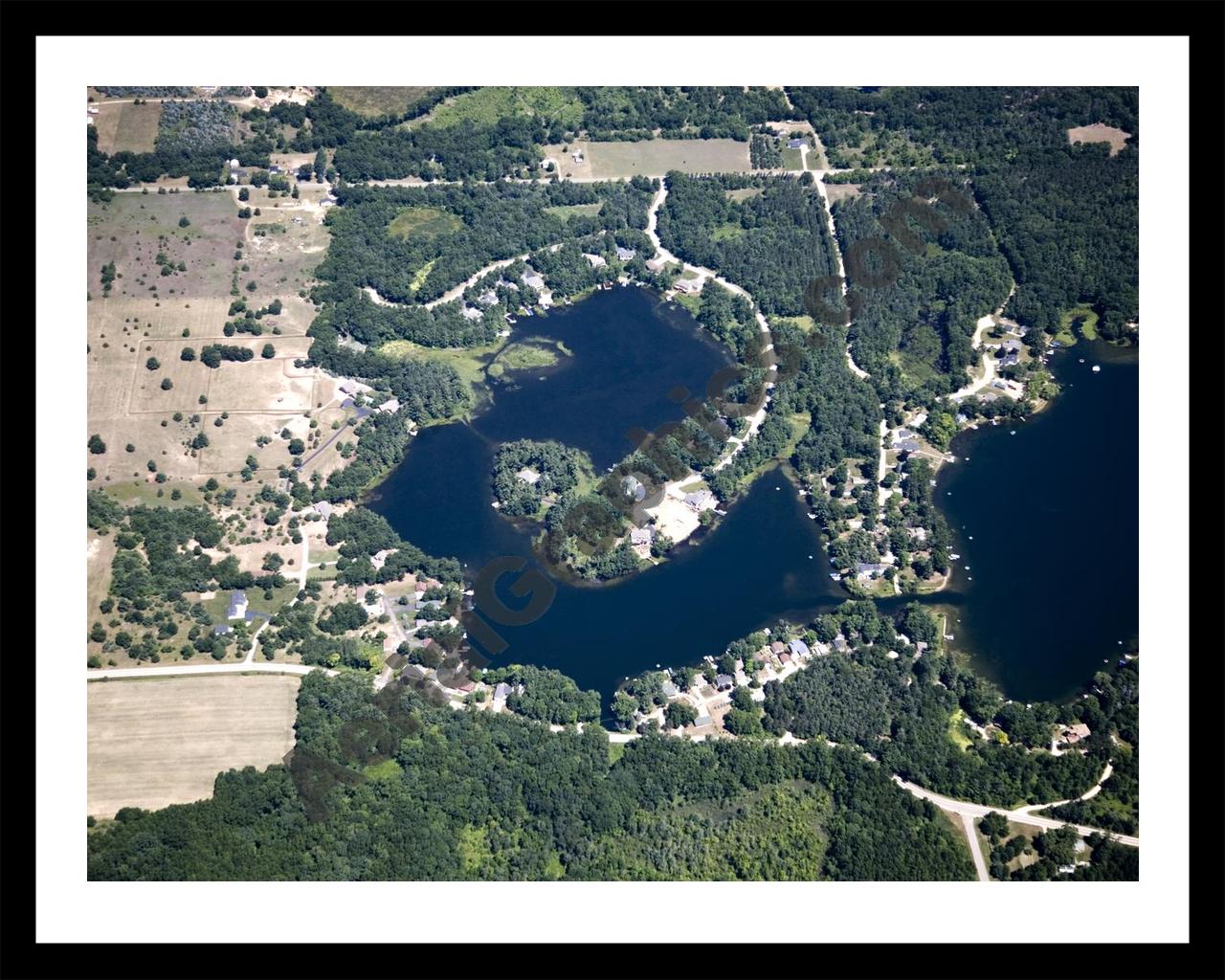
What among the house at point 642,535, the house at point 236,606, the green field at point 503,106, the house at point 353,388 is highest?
the green field at point 503,106

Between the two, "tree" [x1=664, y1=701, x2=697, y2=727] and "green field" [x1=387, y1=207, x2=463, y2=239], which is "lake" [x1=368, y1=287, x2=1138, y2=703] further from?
"green field" [x1=387, y1=207, x2=463, y2=239]

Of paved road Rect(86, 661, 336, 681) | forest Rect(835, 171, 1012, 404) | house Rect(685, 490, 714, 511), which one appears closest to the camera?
paved road Rect(86, 661, 336, 681)

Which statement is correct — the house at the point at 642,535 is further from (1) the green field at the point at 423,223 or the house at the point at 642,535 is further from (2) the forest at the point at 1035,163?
(2) the forest at the point at 1035,163

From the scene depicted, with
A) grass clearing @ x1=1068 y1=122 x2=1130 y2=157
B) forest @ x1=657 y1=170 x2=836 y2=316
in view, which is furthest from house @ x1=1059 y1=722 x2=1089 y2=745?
grass clearing @ x1=1068 y1=122 x2=1130 y2=157

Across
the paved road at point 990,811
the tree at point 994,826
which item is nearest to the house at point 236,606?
the paved road at point 990,811

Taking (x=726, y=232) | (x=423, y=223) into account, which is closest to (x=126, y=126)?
(x=423, y=223)

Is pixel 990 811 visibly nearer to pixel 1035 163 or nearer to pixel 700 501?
pixel 700 501
